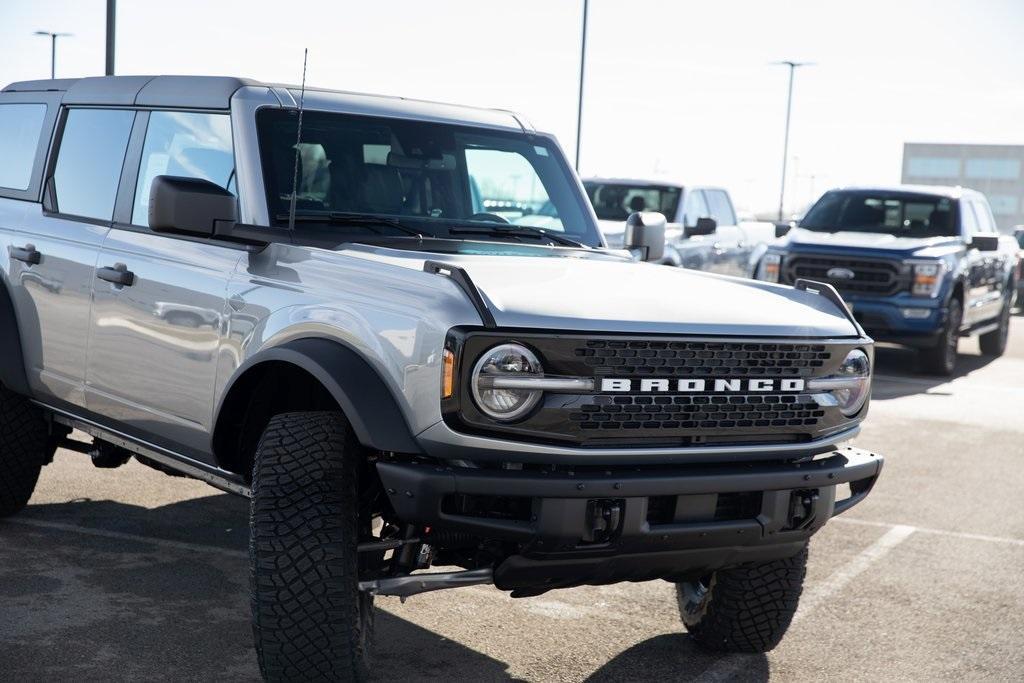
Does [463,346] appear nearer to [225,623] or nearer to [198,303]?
[198,303]

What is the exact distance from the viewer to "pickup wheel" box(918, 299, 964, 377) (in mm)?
13805

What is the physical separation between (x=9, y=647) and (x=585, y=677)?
6.35ft

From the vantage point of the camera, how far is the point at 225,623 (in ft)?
16.2

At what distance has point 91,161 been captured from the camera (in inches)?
227

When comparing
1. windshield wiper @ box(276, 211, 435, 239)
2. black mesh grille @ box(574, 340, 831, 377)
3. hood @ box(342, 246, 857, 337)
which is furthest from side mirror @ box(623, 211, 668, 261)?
black mesh grille @ box(574, 340, 831, 377)

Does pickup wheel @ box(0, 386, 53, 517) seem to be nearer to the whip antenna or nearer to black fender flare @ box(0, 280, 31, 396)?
black fender flare @ box(0, 280, 31, 396)

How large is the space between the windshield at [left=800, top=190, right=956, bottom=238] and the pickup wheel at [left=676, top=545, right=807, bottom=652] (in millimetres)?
10338

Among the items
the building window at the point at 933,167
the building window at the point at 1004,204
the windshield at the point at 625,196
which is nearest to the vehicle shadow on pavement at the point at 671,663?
the windshield at the point at 625,196

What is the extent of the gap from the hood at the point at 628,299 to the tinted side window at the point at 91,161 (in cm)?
157

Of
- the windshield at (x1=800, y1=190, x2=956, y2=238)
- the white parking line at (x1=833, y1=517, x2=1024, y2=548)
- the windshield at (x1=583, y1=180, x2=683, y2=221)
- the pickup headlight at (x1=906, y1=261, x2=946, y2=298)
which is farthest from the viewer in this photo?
the windshield at (x1=583, y1=180, x2=683, y2=221)

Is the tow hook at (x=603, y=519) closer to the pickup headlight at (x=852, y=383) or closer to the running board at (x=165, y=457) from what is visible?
the pickup headlight at (x=852, y=383)

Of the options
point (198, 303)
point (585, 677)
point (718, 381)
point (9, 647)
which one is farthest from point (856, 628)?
point (9, 647)

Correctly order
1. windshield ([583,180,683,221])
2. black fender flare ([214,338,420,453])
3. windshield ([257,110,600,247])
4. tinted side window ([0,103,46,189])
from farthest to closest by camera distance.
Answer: windshield ([583,180,683,221]) < tinted side window ([0,103,46,189]) < windshield ([257,110,600,247]) < black fender flare ([214,338,420,453])

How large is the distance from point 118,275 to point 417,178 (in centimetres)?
119
